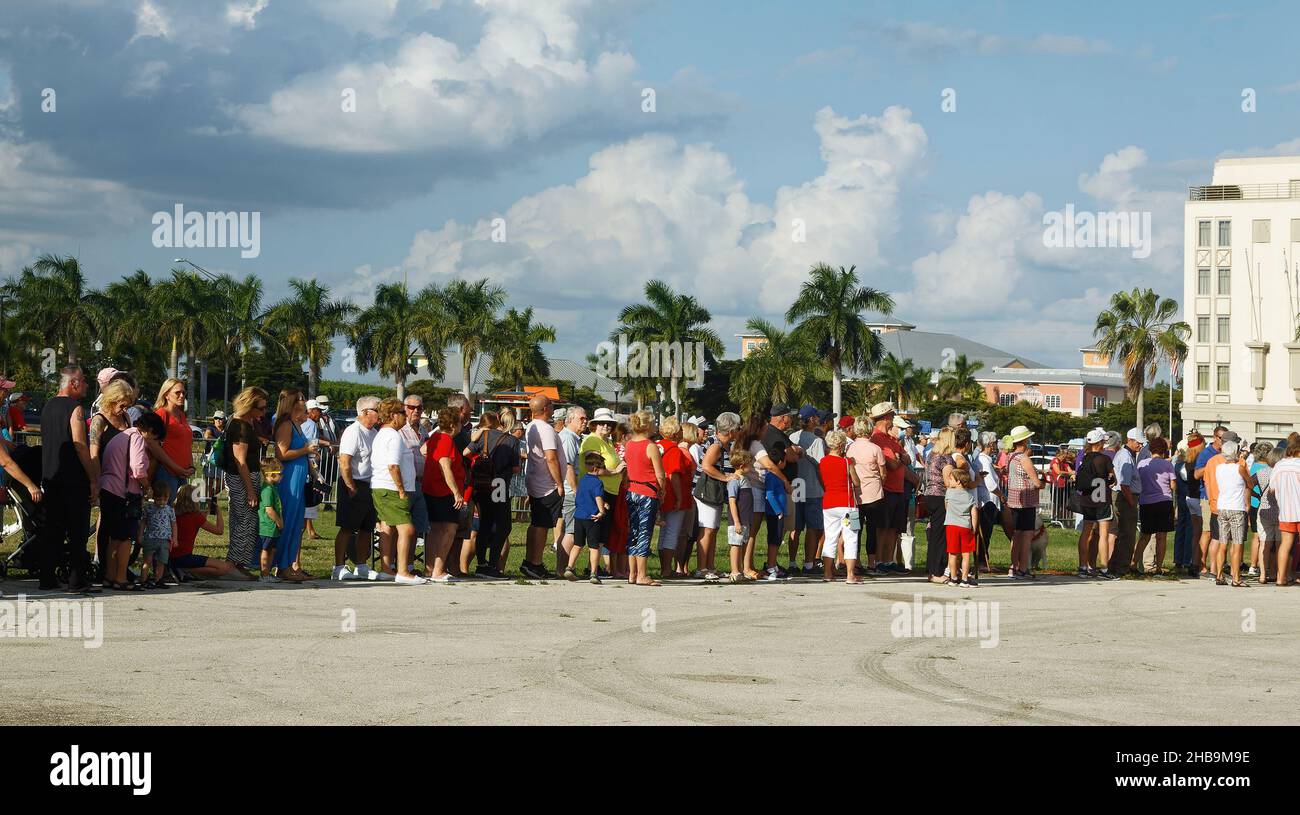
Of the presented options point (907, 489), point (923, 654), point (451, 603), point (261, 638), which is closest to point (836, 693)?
point (923, 654)

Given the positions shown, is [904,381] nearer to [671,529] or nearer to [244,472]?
[671,529]

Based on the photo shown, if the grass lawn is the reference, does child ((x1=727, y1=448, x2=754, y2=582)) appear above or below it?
above

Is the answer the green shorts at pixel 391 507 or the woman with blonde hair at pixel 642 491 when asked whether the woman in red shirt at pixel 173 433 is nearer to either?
the green shorts at pixel 391 507

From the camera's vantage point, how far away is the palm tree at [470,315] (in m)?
87.4

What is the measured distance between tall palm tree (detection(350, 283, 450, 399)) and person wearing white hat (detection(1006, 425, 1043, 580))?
71567 mm

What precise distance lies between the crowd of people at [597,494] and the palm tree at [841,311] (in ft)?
195

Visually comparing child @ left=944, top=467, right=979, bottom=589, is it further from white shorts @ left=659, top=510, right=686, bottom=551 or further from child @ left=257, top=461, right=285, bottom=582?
child @ left=257, top=461, right=285, bottom=582

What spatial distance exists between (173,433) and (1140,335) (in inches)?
3379

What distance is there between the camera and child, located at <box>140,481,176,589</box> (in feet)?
41.5

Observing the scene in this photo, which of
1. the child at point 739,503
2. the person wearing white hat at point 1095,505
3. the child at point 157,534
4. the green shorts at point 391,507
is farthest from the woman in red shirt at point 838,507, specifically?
the child at point 157,534

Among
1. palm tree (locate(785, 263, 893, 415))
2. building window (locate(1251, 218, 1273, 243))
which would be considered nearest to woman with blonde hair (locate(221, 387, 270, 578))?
palm tree (locate(785, 263, 893, 415))

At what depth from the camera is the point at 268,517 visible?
13.7m
